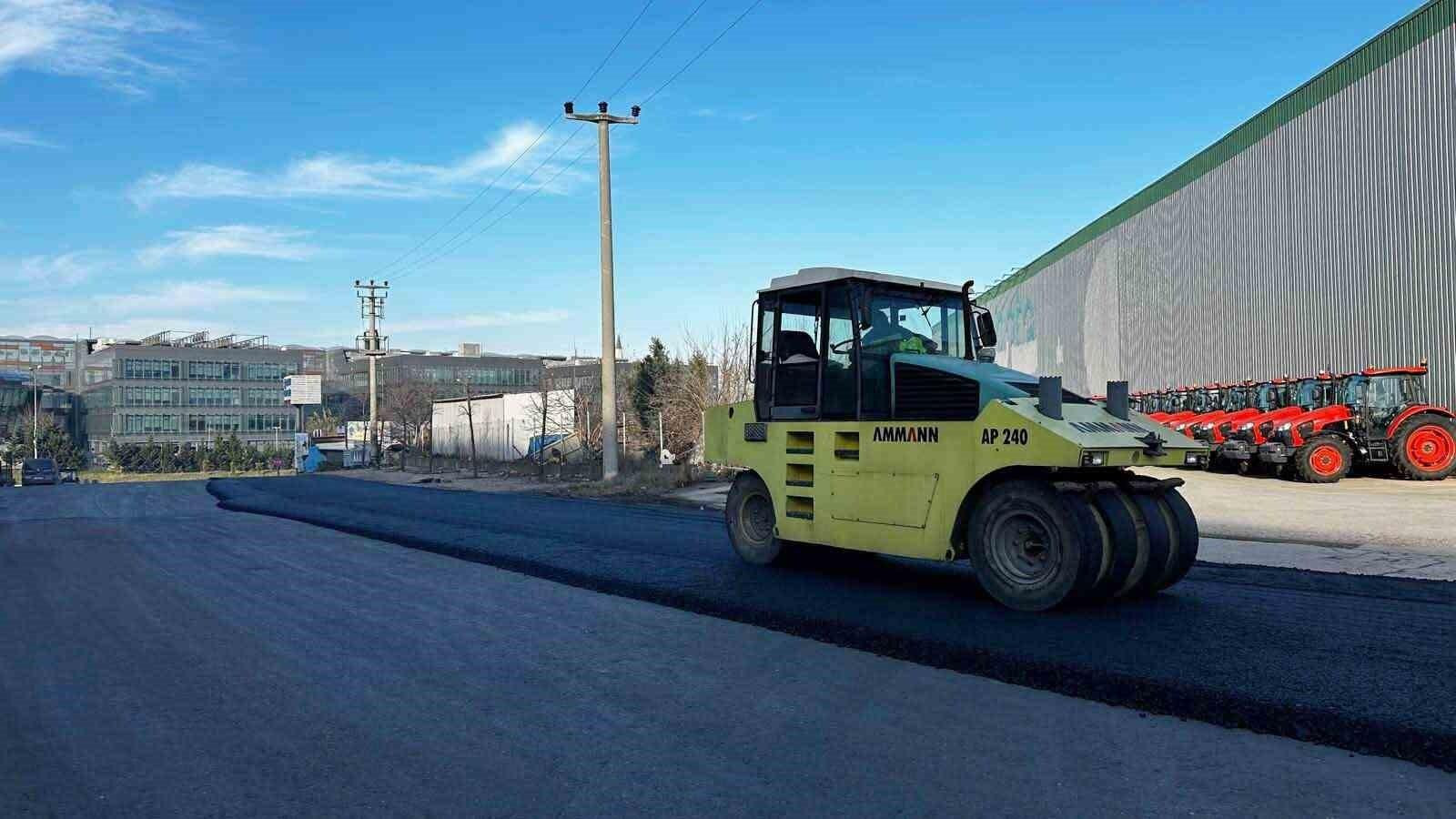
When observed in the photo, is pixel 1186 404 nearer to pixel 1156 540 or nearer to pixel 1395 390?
pixel 1395 390

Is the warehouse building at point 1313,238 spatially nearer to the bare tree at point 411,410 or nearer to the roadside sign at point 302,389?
the bare tree at point 411,410

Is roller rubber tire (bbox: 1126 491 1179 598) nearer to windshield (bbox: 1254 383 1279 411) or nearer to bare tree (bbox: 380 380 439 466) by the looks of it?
windshield (bbox: 1254 383 1279 411)

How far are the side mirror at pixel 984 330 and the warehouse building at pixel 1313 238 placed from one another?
51.2ft

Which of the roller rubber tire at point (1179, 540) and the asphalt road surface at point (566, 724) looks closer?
the asphalt road surface at point (566, 724)

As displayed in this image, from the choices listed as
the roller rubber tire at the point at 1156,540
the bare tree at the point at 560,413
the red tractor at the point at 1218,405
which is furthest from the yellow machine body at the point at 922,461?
the bare tree at the point at 560,413

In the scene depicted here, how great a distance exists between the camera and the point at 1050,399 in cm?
730

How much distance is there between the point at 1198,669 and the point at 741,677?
247 centimetres

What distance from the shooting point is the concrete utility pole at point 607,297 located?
2652 centimetres

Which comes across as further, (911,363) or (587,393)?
(587,393)

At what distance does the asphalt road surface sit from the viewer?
4082mm

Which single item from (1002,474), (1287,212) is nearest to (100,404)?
(1287,212)

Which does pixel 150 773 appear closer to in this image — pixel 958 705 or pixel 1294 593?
pixel 958 705

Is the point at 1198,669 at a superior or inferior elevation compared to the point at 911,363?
inferior

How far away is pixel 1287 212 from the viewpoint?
84.9 feet
